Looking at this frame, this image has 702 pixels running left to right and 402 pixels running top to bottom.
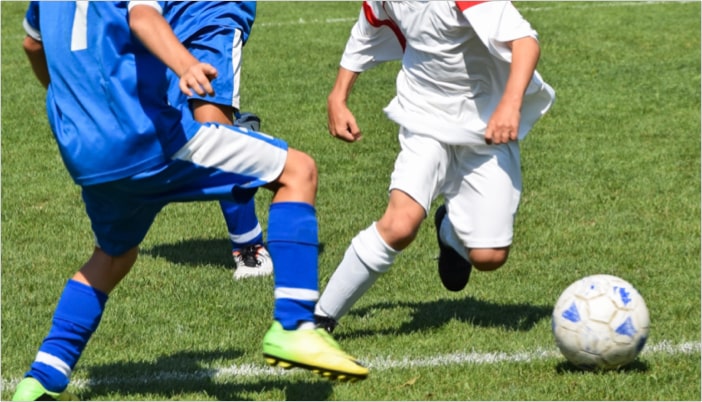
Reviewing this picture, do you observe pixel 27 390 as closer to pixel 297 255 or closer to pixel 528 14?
pixel 297 255

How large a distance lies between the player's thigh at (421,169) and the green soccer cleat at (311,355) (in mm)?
1434

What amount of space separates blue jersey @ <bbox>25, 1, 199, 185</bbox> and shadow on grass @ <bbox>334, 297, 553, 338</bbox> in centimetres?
179

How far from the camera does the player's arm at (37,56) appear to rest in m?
4.62

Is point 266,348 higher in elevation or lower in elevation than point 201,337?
higher

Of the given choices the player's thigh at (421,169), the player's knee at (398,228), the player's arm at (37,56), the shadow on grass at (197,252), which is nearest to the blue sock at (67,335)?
the player's arm at (37,56)

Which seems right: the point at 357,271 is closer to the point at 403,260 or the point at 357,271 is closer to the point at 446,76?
the point at 446,76

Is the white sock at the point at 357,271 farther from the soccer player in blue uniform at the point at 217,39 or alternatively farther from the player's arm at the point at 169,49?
the player's arm at the point at 169,49

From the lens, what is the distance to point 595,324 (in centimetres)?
513

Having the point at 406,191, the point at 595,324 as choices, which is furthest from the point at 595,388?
the point at 406,191

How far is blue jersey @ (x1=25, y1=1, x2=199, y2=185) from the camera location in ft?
14.0

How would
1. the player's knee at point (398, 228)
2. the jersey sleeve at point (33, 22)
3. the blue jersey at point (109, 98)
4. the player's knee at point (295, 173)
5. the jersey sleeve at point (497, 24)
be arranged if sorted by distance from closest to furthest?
the blue jersey at point (109, 98), the player's knee at point (295, 173), the jersey sleeve at point (33, 22), the jersey sleeve at point (497, 24), the player's knee at point (398, 228)

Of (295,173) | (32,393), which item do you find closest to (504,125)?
(295,173)

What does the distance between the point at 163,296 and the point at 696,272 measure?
2800mm

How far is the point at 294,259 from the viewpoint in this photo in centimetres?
434
